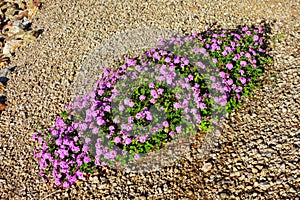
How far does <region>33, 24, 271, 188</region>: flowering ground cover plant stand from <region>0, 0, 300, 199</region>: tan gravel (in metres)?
0.38

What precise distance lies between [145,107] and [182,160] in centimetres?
113

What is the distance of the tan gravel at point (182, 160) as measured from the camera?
4941 millimetres

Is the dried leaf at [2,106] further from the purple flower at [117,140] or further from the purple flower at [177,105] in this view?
the purple flower at [177,105]

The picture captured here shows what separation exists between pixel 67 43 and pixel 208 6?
13.0 feet

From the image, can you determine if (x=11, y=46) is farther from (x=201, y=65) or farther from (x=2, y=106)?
(x=201, y=65)

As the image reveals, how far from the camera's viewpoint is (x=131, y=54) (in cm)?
777

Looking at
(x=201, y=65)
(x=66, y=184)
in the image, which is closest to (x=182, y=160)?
(x=201, y=65)

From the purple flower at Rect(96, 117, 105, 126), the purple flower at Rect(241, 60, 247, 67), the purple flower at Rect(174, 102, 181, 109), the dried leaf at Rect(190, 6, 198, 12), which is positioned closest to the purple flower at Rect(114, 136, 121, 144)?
the purple flower at Rect(96, 117, 105, 126)

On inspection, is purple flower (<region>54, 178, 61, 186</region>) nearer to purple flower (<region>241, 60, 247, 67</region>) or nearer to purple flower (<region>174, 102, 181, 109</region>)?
purple flower (<region>174, 102, 181, 109</region>)

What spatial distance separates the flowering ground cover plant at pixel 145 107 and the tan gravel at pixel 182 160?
1.25 ft

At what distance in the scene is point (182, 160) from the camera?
18.4 ft

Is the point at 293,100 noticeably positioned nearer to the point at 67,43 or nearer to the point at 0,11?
the point at 67,43

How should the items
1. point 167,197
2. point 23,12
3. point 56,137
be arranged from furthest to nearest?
1. point 23,12
2. point 56,137
3. point 167,197

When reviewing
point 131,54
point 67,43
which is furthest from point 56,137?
point 67,43
